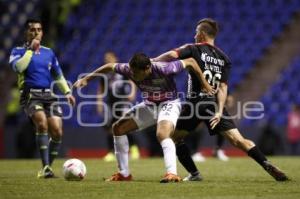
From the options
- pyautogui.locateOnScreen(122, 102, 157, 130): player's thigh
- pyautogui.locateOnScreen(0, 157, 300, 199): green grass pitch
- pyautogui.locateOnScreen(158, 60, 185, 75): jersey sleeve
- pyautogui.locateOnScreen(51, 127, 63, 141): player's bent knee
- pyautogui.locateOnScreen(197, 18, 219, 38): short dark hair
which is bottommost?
pyautogui.locateOnScreen(0, 157, 300, 199): green grass pitch

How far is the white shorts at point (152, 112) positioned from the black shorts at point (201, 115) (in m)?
0.19

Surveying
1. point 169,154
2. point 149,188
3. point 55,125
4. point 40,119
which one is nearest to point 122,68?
point 169,154

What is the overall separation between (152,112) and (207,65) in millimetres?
933

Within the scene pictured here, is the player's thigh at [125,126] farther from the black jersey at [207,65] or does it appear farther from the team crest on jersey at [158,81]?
the black jersey at [207,65]

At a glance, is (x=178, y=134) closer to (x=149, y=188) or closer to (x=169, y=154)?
(x=169, y=154)

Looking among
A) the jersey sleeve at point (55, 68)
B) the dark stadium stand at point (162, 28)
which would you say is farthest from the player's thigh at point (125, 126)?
the dark stadium stand at point (162, 28)

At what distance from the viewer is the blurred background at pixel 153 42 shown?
19.5 m

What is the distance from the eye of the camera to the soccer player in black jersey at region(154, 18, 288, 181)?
885 cm

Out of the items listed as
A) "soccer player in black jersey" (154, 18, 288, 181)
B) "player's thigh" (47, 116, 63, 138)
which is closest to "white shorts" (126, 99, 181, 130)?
"soccer player in black jersey" (154, 18, 288, 181)

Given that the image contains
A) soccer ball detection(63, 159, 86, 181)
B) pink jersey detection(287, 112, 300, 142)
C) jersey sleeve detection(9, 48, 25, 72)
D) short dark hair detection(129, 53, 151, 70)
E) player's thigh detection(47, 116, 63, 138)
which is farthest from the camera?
pink jersey detection(287, 112, 300, 142)

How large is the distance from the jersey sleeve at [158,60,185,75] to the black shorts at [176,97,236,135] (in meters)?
0.61

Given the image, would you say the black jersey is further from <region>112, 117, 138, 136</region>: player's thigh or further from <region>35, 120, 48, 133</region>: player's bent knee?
<region>35, 120, 48, 133</region>: player's bent knee

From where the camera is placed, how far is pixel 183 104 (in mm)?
9172

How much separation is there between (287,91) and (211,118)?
41.2 ft
